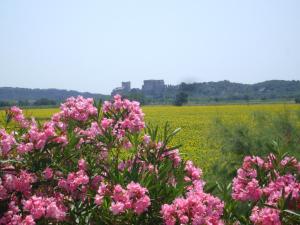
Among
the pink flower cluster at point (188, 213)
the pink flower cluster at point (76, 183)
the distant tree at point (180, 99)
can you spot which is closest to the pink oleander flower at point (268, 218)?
the pink flower cluster at point (188, 213)

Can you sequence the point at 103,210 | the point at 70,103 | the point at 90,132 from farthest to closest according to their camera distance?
1. the point at 70,103
2. the point at 90,132
3. the point at 103,210

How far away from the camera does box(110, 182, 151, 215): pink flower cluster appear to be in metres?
2.06

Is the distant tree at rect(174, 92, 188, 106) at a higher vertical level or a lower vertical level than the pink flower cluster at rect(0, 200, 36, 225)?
lower

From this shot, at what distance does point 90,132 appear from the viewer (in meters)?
3.13

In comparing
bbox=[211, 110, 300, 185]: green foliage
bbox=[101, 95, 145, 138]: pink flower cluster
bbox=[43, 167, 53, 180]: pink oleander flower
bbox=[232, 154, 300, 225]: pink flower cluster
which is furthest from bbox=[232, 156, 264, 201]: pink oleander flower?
bbox=[211, 110, 300, 185]: green foliage

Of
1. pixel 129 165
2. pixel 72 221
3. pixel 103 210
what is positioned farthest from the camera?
pixel 129 165

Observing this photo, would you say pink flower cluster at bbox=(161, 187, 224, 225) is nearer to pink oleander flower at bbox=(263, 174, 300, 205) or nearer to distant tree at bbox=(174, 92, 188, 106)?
pink oleander flower at bbox=(263, 174, 300, 205)

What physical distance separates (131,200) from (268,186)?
0.93m

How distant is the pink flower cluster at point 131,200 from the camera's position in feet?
6.77

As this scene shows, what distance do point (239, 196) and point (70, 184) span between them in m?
0.94

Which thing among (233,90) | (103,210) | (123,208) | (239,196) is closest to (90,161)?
(103,210)

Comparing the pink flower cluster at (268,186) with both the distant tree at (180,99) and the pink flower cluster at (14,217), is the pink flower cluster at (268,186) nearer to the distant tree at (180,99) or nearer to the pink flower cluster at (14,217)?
the pink flower cluster at (14,217)

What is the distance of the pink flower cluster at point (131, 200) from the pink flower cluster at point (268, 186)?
517 millimetres

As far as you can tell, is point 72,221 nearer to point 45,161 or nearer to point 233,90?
point 45,161
